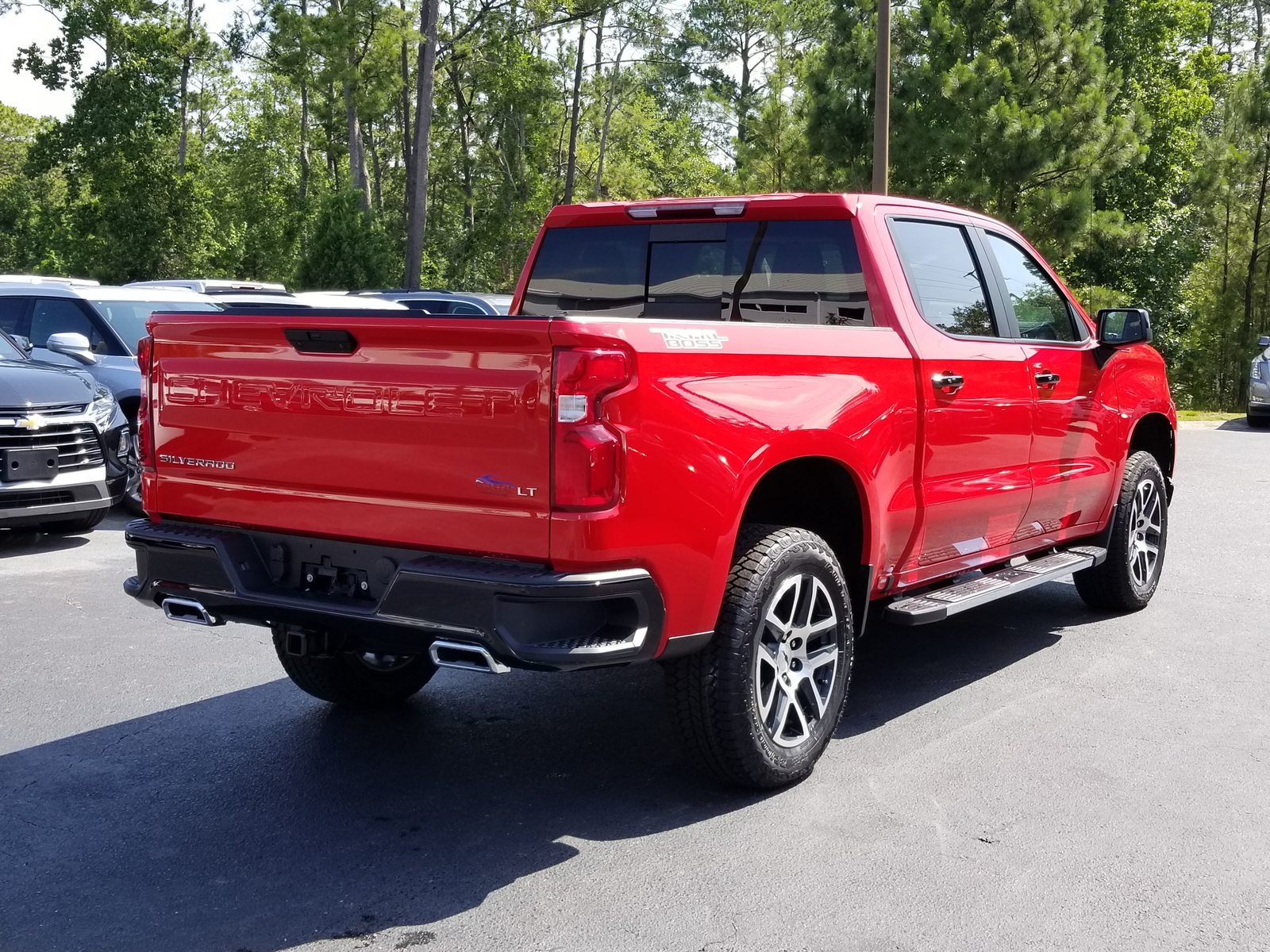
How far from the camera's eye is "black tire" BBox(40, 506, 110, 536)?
921 centimetres

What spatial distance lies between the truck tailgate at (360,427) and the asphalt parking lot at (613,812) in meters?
0.94

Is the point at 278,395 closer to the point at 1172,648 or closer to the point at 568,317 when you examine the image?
the point at 568,317

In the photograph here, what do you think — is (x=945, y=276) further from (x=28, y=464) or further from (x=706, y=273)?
(x=28, y=464)

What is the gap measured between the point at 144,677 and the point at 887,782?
330cm

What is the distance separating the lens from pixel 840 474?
4711 mm

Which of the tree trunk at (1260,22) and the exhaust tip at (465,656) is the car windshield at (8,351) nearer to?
the exhaust tip at (465,656)

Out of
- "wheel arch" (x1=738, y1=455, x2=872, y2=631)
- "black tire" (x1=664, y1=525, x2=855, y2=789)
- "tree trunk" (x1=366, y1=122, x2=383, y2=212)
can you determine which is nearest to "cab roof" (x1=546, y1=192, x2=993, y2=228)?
"wheel arch" (x1=738, y1=455, x2=872, y2=631)

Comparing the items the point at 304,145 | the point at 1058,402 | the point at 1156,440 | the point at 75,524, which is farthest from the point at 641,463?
the point at 304,145

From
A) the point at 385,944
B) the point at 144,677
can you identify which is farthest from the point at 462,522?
the point at 144,677

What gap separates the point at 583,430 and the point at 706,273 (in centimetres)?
203

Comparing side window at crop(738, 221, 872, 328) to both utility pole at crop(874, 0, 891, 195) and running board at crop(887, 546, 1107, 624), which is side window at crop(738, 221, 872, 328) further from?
utility pole at crop(874, 0, 891, 195)

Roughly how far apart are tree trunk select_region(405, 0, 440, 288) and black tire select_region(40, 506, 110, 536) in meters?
16.0

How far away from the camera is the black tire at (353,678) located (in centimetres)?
512

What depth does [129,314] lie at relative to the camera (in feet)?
37.7
